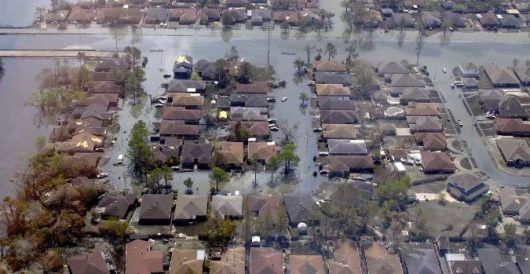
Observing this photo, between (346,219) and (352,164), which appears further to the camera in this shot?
(352,164)

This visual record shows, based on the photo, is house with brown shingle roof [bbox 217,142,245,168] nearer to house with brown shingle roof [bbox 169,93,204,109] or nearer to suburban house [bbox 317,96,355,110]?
house with brown shingle roof [bbox 169,93,204,109]

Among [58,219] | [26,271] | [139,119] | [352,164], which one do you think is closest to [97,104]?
[139,119]

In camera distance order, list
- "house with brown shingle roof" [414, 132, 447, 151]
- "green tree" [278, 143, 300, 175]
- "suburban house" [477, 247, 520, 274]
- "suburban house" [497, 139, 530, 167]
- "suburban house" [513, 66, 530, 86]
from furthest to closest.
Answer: "suburban house" [513, 66, 530, 86]
"house with brown shingle roof" [414, 132, 447, 151]
"suburban house" [497, 139, 530, 167]
"green tree" [278, 143, 300, 175]
"suburban house" [477, 247, 520, 274]

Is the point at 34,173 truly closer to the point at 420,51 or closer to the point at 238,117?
the point at 238,117

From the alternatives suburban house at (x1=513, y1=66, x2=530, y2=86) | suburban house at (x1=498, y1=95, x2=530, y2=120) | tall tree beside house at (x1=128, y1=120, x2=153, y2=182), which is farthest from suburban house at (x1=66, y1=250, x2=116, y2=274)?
suburban house at (x1=513, y1=66, x2=530, y2=86)

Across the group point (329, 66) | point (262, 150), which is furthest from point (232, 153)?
point (329, 66)

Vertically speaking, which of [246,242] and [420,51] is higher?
[420,51]

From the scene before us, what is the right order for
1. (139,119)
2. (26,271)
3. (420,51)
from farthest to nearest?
(420,51), (139,119), (26,271)
